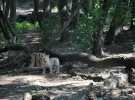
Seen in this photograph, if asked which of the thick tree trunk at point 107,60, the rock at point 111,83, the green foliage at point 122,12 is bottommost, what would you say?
the rock at point 111,83

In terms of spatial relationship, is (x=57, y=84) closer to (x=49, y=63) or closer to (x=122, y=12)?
(x=49, y=63)

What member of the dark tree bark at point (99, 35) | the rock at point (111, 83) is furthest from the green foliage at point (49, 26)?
the rock at point (111, 83)

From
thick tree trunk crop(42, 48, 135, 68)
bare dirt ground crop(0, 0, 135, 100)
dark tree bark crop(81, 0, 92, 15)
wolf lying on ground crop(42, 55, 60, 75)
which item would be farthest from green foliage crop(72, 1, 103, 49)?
wolf lying on ground crop(42, 55, 60, 75)

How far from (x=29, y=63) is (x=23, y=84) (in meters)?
1.85

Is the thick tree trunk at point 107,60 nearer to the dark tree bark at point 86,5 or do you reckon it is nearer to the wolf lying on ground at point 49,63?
the wolf lying on ground at point 49,63

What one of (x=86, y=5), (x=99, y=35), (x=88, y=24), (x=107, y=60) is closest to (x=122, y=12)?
(x=99, y=35)

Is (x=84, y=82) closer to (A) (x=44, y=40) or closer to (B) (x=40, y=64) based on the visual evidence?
(B) (x=40, y=64)

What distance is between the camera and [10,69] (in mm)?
11031

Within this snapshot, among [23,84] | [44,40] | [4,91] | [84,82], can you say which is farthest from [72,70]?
[44,40]

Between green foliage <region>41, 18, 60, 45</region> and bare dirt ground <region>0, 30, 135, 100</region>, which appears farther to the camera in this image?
green foliage <region>41, 18, 60, 45</region>

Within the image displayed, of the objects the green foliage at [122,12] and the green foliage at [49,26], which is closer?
the green foliage at [122,12]

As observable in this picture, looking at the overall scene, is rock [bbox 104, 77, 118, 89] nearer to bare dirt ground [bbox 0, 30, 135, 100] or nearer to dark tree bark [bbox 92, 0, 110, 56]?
bare dirt ground [bbox 0, 30, 135, 100]

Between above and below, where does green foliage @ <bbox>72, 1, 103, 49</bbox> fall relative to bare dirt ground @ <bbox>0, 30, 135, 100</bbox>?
above

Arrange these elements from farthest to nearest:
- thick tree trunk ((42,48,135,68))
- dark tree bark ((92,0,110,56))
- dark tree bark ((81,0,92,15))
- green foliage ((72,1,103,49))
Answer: dark tree bark ((92,0,110,56)) → dark tree bark ((81,0,92,15)) → green foliage ((72,1,103,49)) → thick tree trunk ((42,48,135,68))
